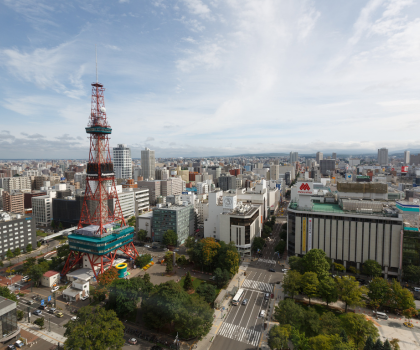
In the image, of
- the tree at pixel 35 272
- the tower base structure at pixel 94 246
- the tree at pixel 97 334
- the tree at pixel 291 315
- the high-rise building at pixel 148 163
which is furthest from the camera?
the high-rise building at pixel 148 163

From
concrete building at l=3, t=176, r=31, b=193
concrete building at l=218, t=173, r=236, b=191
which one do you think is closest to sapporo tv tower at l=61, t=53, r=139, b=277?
concrete building at l=3, t=176, r=31, b=193

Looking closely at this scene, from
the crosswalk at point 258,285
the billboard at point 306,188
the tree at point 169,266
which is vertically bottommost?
the crosswalk at point 258,285

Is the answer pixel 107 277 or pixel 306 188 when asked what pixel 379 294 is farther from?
pixel 107 277

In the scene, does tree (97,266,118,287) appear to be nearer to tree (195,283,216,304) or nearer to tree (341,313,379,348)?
tree (195,283,216,304)

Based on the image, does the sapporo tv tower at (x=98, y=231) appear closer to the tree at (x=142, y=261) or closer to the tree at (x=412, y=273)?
the tree at (x=142, y=261)

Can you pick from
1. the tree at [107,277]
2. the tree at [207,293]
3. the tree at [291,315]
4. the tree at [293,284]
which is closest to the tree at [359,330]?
the tree at [291,315]

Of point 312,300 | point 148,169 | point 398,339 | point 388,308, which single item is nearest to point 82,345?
point 312,300

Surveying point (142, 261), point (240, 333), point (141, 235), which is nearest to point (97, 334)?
point (240, 333)

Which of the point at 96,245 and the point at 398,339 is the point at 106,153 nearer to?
the point at 96,245
